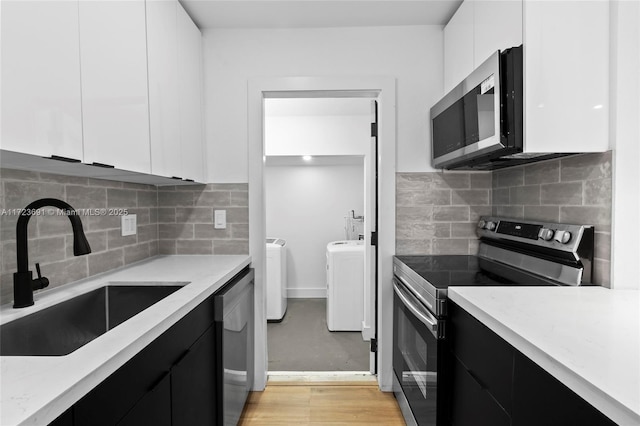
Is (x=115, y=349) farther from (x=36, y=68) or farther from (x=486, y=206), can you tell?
(x=486, y=206)

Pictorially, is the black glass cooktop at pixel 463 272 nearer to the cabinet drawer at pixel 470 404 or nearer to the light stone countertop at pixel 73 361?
the cabinet drawer at pixel 470 404

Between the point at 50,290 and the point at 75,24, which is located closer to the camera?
→ the point at 75,24

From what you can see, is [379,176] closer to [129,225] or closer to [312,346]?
[129,225]

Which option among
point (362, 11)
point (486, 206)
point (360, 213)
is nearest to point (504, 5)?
point (362, 11)

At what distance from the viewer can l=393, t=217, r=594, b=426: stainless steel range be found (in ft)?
4.62

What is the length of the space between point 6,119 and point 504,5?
1.71 meters

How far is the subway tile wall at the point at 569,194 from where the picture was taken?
4.33 ft

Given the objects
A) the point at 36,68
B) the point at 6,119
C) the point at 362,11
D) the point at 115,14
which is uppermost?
the point at 362,11

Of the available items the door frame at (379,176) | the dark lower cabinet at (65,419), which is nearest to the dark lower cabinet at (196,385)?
the dark lower cabinet at (65,419)

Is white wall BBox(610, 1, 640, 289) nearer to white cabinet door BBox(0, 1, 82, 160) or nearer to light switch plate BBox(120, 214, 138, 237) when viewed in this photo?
white cabinet door BBox(0, 1, 82, 160)

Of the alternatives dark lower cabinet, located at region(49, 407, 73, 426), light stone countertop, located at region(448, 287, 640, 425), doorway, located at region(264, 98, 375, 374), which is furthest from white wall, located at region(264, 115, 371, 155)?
dark lower cabinet, located at region(49, 407, 73, 426)

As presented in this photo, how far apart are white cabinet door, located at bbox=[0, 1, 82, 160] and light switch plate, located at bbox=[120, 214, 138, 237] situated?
87 centimetres

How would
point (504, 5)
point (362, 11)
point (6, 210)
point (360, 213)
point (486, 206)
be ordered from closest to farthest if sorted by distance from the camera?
1. point (6, 210)
2. point (504, 5)
3. point (362, 11)
4. point (486, 206)
5. point (360, 213)

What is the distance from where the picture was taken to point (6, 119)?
2.65 feet
